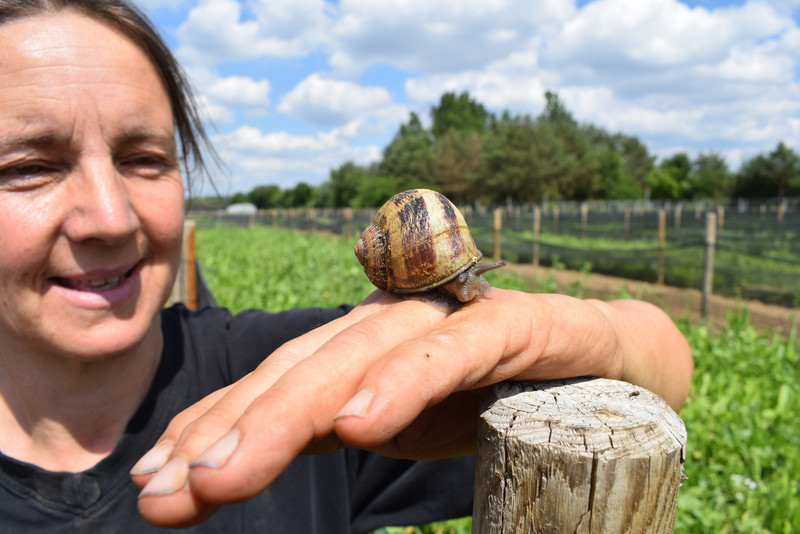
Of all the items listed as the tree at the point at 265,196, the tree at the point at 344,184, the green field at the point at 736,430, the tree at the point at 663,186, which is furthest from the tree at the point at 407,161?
the green field at the point at 736,430

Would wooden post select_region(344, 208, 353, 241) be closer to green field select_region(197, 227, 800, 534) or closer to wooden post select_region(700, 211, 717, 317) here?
green field select_region(197, 227, 800, 534)

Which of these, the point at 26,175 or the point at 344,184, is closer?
the point at 26,175

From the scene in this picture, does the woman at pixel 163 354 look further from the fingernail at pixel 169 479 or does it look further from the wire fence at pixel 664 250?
the wire fence at pixel 664 250

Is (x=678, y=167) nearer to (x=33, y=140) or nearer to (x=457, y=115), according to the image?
(x=457, y=115)

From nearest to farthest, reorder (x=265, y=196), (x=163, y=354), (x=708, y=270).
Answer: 1. (x=163, y=354)
2. (x=708, y=270)
3. (x=265, y=196)

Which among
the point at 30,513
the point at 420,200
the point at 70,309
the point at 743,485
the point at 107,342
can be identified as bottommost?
the point at 743,485

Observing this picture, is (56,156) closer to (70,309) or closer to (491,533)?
(70,309)

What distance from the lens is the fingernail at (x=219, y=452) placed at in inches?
33.0

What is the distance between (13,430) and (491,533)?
1890 mm

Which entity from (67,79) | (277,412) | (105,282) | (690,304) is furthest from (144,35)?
(690,304)

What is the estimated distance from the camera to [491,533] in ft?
3.59

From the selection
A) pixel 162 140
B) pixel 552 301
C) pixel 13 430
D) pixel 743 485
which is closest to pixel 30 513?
pixel 13 430

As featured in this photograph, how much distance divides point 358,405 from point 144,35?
1922 mm

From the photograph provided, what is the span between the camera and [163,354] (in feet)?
7.55
